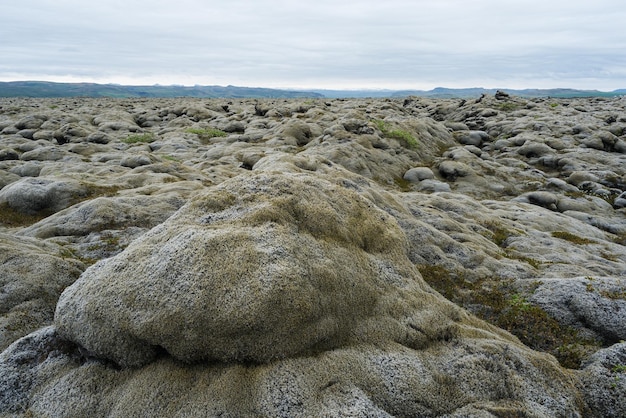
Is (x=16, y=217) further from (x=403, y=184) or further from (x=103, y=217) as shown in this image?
(x=403, y=184)

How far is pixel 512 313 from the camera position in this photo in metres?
14.1

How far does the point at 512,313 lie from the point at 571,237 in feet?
47.3

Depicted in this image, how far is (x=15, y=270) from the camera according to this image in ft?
44.6

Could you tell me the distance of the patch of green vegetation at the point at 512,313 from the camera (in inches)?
492

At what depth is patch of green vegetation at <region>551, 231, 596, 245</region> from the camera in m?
24.4

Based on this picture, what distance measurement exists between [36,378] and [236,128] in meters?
56.5

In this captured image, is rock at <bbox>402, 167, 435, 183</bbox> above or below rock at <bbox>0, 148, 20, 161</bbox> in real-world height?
below

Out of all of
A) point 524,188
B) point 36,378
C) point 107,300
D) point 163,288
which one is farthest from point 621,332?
point 524,188

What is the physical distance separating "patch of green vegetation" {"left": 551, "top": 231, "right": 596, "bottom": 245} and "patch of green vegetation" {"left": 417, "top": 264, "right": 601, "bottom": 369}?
38.1ft

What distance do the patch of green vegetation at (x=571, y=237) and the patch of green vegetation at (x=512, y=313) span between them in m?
11.6

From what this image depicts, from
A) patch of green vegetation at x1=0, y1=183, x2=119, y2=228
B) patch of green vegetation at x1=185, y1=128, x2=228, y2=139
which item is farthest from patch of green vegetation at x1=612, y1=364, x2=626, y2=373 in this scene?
patch of green vegetation at x1=185, y1=128, x2=228, y2=139

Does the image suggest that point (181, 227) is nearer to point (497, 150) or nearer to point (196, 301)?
point (196, 301)

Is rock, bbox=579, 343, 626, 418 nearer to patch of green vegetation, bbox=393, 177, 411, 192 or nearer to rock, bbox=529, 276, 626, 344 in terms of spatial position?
rock, bbox=529, 276, 626, 344

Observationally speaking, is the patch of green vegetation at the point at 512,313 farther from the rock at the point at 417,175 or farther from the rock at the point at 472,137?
the rock at the point at 472,137
